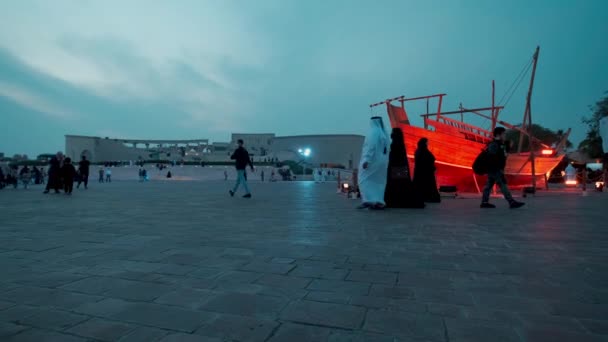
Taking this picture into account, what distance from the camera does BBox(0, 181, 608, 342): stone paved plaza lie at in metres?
1.66

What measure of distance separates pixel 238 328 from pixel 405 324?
2.77ft

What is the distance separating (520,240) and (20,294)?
463 centimetres

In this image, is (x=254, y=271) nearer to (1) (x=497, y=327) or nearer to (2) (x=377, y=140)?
(1) (x=497, y=327)

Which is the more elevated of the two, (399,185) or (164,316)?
(399,185)

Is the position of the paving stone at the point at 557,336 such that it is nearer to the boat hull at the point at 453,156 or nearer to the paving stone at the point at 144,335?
the paving stone at the point at 144,335

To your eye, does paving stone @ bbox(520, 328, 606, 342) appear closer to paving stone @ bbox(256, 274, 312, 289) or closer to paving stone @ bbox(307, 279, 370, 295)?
paving stone @ bbox(307, 279, 370, 295)

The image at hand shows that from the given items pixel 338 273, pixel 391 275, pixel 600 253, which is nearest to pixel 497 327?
pixel 391 275

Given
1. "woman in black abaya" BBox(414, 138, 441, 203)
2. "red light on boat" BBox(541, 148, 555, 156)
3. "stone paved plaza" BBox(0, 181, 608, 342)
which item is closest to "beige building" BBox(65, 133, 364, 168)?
"red light on boat" BBox(541, 148, 555, 156)

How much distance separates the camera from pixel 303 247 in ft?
11.5

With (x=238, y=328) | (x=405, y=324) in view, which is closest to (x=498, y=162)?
(x=405, y=324)

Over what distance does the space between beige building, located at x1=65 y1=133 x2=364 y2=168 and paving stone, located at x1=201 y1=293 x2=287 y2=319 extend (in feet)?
247

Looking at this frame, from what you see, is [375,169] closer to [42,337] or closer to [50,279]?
[50,279]

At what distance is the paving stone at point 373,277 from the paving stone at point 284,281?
0.35m

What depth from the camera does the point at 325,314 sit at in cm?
183
